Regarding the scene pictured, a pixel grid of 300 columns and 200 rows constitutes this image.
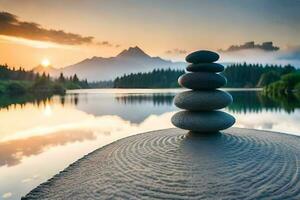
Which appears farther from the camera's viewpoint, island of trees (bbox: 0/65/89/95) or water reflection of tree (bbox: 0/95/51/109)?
island of trees (bbox: 0/65/89/95)

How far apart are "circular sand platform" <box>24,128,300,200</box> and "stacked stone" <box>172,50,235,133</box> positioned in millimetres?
527

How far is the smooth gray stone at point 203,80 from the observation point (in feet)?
31.5

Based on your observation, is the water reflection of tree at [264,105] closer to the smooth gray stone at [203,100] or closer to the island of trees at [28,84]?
the smooth gray stone at [203,100]

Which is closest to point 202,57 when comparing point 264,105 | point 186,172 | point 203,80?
point 203,80

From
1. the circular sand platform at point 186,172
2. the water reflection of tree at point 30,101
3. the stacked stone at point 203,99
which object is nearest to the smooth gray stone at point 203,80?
the stacked stone at point 203,99

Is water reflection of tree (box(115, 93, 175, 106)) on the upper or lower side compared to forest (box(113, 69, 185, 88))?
lower

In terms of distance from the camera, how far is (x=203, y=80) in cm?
958

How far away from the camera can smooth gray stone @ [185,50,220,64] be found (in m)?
9.74

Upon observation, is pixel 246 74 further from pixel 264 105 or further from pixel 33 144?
pixel 33 144

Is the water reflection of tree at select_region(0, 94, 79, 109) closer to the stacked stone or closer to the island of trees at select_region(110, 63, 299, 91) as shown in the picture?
the stacked stone

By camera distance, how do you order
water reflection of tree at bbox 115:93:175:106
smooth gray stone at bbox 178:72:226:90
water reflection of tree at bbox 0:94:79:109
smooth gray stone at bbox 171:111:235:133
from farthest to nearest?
water reflection of tree at bbox 115:93:175:106 → water reflection of tree at bbox 0:94:79:109 → smooth gray stone at bbox 178:72:226:90 → smooth gray stone at bbox 171:111:235:133

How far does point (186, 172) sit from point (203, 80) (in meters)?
4.12

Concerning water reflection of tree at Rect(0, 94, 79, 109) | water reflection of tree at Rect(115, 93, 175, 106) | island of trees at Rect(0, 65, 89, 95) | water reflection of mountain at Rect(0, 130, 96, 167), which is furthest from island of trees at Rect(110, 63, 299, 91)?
water reflection of mountain at Rect(0, 130, 96, 167)

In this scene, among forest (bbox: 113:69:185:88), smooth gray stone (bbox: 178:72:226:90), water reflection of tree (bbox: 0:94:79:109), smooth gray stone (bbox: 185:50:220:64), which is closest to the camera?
smooth gray stone (bbox: 178:72:226:90)
